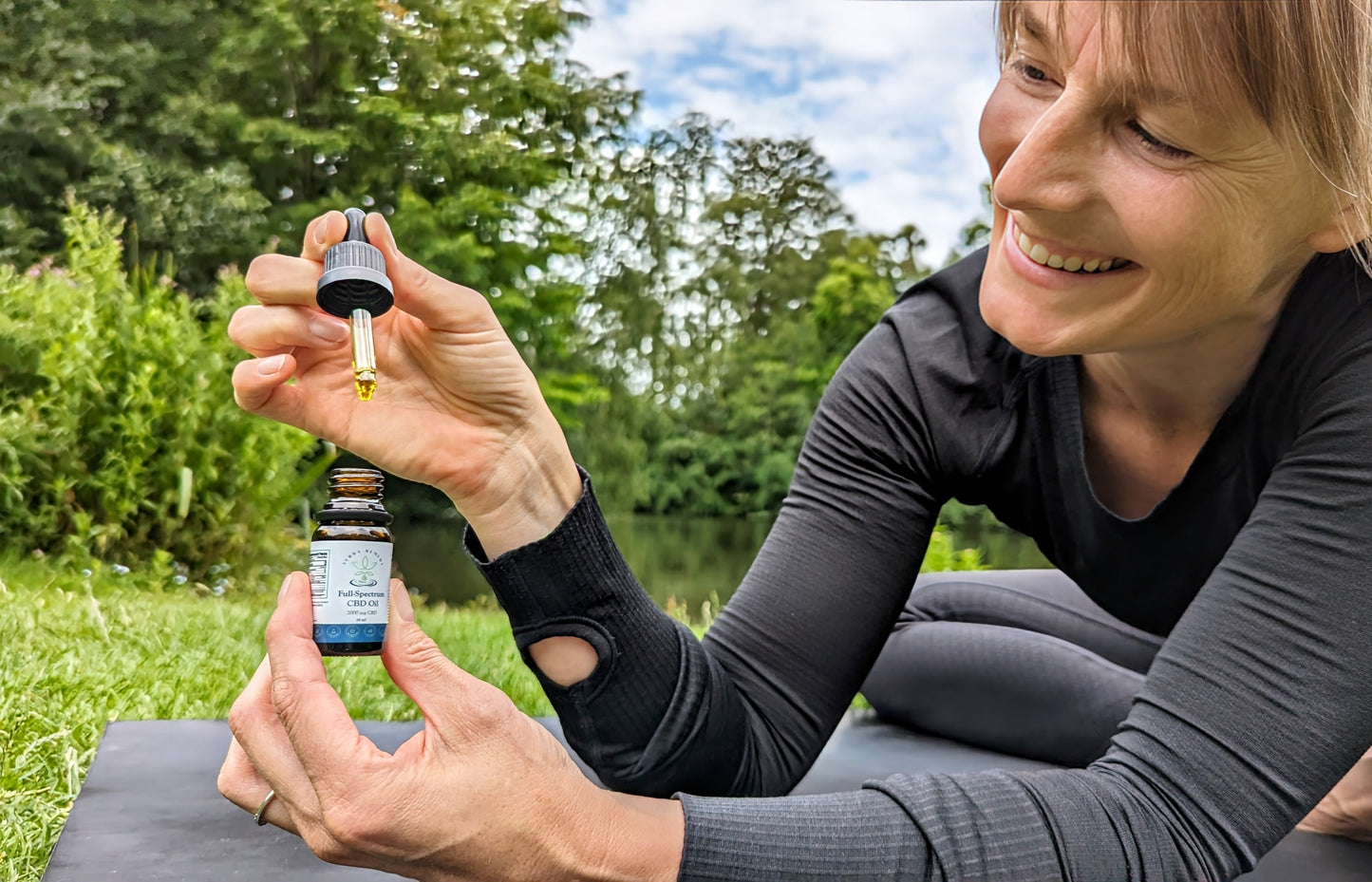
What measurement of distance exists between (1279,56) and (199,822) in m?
1.46

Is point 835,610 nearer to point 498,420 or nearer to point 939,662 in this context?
point 498,420

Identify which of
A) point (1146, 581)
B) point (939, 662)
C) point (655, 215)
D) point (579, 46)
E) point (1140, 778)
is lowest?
point (939, 662)

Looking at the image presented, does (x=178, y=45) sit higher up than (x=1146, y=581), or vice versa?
(x=178, y=45)

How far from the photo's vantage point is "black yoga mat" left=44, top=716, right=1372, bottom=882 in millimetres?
1322

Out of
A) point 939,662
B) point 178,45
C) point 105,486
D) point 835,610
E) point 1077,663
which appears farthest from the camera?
point 178,45

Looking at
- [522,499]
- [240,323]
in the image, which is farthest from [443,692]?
[240,323]

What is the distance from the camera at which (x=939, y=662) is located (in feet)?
6.73

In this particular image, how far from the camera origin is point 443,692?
3.08 feet

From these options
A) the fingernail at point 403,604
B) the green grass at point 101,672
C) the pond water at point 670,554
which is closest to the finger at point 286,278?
the fingernail at point 403,604

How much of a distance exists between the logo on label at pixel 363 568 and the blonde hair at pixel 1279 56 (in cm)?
75

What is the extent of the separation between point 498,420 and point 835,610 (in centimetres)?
49

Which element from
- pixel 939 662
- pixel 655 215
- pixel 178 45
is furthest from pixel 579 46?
pixel 939 662

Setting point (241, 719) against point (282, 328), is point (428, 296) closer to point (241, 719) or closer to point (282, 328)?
point (282, 328)

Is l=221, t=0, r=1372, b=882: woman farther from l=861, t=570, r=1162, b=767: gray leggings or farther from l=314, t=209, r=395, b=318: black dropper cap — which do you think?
l=861, t=570, r=1162, b=767: gray leggings
